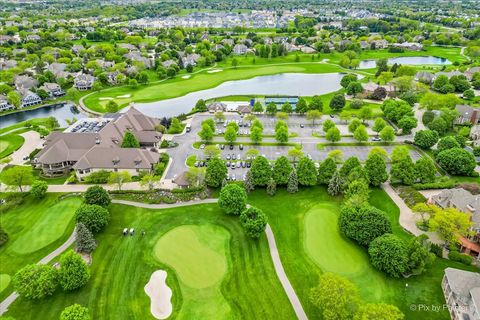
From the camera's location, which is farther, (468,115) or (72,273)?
(468,115)

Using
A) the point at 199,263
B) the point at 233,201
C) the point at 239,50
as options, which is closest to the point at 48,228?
the point at 199,263

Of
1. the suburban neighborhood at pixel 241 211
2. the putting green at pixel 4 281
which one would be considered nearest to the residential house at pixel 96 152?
the suburban neighborhood at pixel 241 211

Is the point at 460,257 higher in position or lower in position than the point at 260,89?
higher

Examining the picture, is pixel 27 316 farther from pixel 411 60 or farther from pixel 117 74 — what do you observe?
pixel 411 60

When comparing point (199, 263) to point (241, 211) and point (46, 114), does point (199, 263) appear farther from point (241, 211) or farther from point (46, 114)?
point (46, 114)

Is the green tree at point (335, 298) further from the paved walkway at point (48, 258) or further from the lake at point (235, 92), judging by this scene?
the lake at point (235, 92)
